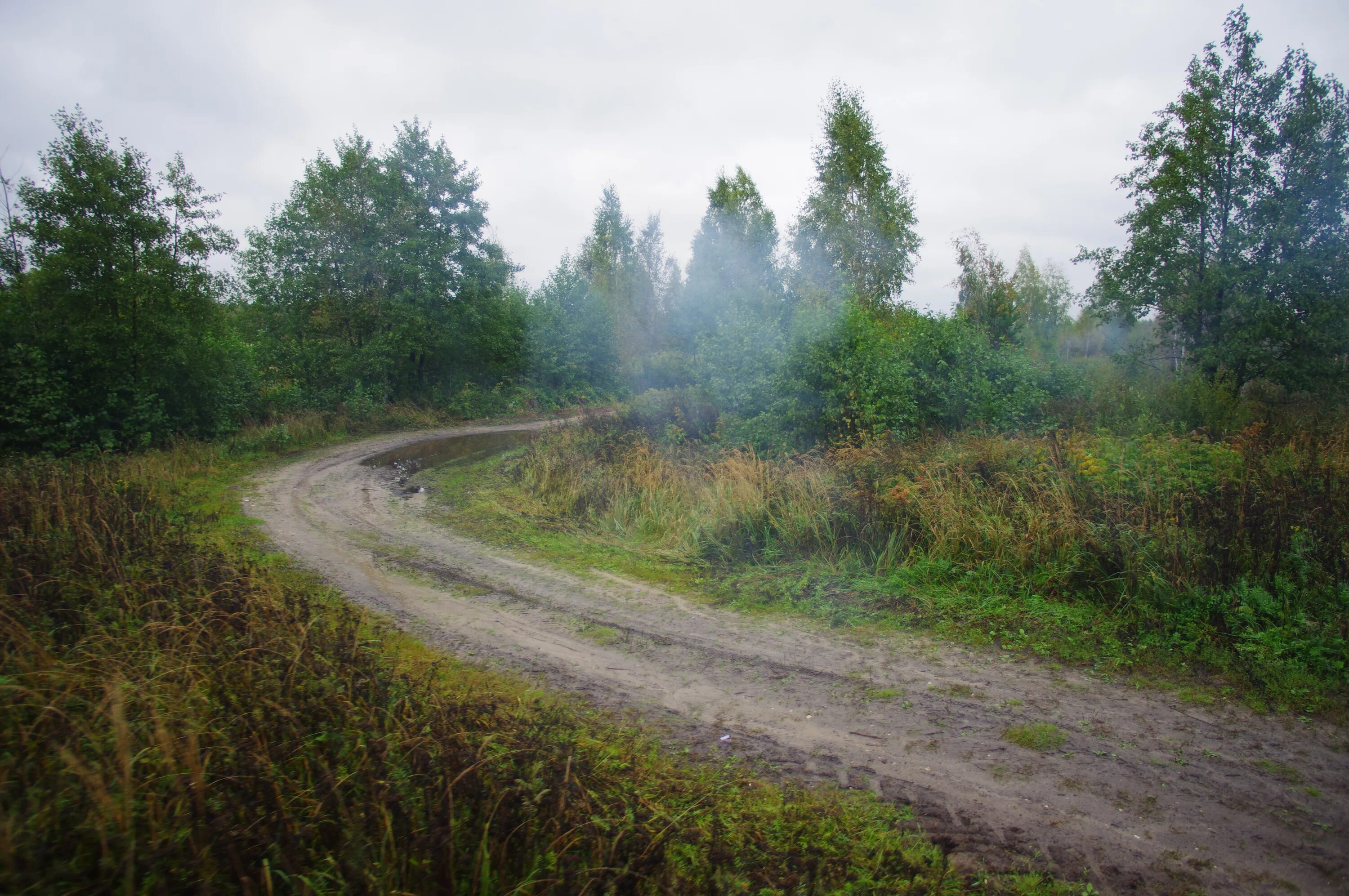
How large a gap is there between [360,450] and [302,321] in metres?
7.88

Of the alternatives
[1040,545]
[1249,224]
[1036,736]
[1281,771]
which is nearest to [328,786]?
[1036,736]

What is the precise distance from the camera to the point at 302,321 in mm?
22094

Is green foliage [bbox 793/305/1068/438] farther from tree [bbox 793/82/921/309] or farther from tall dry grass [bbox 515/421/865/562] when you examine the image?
tree [bbox 793/82/921/309]

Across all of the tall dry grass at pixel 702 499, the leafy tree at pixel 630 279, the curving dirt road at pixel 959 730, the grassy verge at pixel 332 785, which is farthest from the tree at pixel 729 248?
the grassy verge at pixel 332 785

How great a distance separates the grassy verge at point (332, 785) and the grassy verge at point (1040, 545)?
295 centimetres

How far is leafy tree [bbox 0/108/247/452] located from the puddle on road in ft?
15.8

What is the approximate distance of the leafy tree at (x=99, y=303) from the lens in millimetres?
12578

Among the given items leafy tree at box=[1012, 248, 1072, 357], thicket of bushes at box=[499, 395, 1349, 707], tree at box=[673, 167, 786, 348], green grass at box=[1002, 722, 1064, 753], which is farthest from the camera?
leafy tree at box=[1012, 248, 1072, 357]

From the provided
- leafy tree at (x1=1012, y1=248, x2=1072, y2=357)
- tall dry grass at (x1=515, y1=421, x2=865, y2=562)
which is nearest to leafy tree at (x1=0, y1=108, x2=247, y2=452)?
tall dry grass at (x1=515, y1=421, x2=865, y2=562)

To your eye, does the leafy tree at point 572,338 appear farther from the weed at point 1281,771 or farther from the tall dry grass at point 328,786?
the weed at point 1281,771

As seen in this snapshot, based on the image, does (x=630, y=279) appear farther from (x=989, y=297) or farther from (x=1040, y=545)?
(x=1040, y=545)

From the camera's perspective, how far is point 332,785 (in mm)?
2617

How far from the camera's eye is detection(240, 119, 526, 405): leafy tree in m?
21.8

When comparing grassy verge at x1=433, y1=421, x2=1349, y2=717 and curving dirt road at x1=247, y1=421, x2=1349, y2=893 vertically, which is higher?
grassy verge at x1=433, y1=421, x2=1349, y2=717
